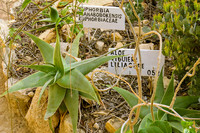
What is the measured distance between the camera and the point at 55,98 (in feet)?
4.51

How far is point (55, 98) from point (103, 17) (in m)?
0.69

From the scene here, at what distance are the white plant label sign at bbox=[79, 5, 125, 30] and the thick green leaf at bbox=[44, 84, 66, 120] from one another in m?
0.61

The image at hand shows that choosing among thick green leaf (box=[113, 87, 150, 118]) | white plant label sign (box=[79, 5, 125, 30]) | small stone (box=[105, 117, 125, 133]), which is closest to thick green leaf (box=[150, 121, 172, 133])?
thick green leaf (box=[113, 87, 150, 118])

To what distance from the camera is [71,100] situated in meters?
1.39

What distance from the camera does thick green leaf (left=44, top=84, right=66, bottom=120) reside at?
53.7 inches

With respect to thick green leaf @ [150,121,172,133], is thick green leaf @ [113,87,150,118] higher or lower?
lower

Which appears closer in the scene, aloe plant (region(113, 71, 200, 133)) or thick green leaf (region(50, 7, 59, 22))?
aloe plant (region(113, 71, 200, 133))

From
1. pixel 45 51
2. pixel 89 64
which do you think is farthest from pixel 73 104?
pixel 45 51

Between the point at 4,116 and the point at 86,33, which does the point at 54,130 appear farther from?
the point at 86,33

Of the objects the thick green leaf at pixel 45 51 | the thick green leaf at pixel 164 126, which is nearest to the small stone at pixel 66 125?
the thick green leaf at pixel 45 51

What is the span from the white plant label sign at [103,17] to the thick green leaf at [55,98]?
2.01 feet

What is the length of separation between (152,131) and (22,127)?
4.26 feet

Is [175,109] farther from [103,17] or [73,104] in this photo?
[103,17]

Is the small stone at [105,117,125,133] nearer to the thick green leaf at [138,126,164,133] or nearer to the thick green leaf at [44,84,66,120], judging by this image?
the thick green leaf at [44,84,66,120]
